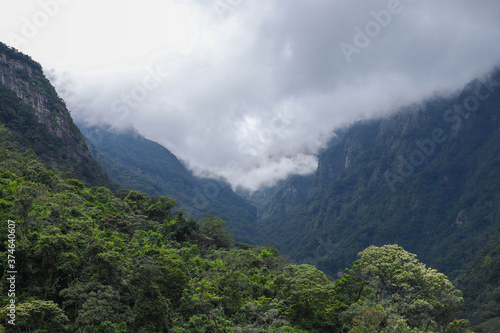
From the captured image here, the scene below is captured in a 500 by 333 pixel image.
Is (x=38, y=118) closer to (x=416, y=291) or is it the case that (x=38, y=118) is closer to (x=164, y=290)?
(x=164, y=290)

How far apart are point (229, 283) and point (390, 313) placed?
16.1m

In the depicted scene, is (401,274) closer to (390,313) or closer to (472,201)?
(390,313)

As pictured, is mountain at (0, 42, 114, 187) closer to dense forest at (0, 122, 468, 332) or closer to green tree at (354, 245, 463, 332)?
dense forest at (0, 122, 468, 332)

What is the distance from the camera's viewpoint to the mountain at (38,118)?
83438mm

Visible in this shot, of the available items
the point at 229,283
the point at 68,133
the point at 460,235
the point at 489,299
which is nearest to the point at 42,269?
the point at 229,283

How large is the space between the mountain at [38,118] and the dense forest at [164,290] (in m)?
52.7

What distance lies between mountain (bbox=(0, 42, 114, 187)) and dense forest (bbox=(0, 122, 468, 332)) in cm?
5266

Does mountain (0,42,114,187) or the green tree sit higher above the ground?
mountain (0,42,114,187)

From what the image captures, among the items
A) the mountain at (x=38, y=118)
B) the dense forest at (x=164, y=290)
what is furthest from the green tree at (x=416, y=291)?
the mountain at (x=38, y=118)

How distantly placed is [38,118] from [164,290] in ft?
304

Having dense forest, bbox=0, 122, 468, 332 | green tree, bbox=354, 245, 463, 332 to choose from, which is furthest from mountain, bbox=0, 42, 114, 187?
green tree, bbox=354, 245, 463, 332

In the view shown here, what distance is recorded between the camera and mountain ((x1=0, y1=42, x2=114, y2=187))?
83.4 meters

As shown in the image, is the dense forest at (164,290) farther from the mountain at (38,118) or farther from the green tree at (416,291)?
the mountain at (38,118)

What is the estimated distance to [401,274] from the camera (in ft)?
82.7
